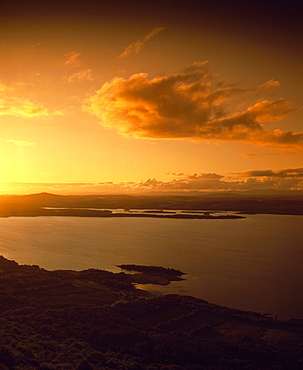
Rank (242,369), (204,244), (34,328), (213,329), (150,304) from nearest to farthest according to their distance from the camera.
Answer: (242,369) → (34,328) → (213,329) → (150,304) → (204,244)

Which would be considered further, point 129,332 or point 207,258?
point 207,258

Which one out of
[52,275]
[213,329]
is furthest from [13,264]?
[213,329]

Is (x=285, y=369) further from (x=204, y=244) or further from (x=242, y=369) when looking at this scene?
(x=204, y=244)

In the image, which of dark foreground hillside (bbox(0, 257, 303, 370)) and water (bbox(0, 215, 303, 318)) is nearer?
dark foreground hillside (bbox(0, 257, 303, 370))

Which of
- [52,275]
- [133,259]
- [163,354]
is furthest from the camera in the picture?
[133,259]

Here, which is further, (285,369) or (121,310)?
(121,310)

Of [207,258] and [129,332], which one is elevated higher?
[129,332]
